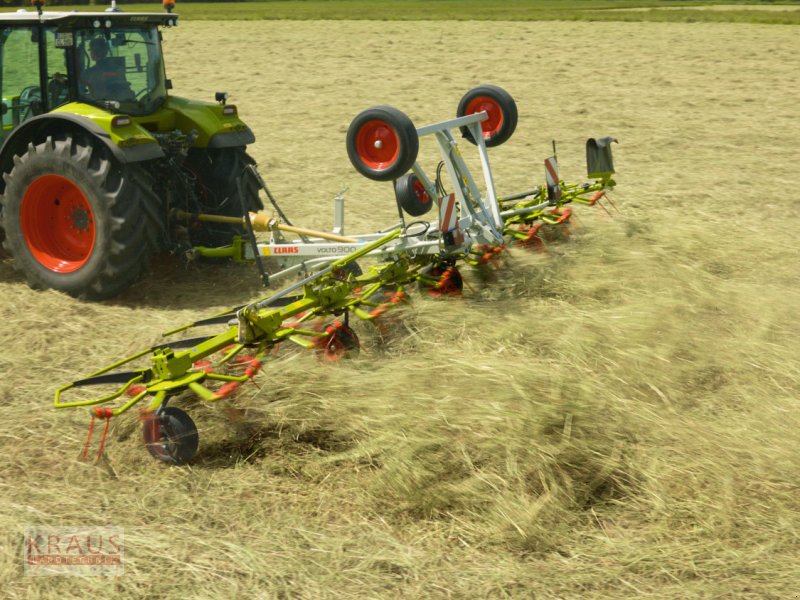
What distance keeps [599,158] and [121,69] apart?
347 centimetres

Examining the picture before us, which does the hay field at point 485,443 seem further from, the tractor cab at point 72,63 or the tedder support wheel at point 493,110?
the tractor cab at point 72,63

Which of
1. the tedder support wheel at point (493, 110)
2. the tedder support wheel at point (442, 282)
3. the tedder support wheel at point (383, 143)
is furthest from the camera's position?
the tedder support wheel at point (493, 110)

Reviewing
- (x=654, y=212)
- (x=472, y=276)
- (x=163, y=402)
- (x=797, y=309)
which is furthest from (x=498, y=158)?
(x=163, y=402)

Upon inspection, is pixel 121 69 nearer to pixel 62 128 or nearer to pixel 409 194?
pixel 62 128

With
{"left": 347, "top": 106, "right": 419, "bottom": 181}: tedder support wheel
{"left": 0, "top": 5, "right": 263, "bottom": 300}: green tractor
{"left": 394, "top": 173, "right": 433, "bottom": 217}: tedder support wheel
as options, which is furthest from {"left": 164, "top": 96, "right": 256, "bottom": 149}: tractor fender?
{"left": 347, "top": 106, "right": 419, "bottom": 181}: tedder support wheel

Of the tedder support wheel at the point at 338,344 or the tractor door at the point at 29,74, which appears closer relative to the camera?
the tedder support wheel at the point at 338,344

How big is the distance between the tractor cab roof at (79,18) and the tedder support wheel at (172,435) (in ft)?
11.1

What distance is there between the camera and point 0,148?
6.34 metres

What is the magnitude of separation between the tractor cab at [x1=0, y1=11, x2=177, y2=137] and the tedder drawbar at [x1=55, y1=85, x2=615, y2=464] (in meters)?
1.01

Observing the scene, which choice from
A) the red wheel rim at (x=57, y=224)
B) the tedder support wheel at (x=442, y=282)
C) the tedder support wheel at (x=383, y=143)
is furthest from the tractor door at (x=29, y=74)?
the tedder support wheel at (x=442, y=282)

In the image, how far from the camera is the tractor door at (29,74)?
628cm

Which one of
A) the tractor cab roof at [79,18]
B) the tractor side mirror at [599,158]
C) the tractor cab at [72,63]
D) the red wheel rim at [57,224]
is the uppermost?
the tractor cab roof at [79,18]

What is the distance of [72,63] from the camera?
20.4 feet

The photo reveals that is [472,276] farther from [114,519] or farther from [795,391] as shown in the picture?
[114,519]
